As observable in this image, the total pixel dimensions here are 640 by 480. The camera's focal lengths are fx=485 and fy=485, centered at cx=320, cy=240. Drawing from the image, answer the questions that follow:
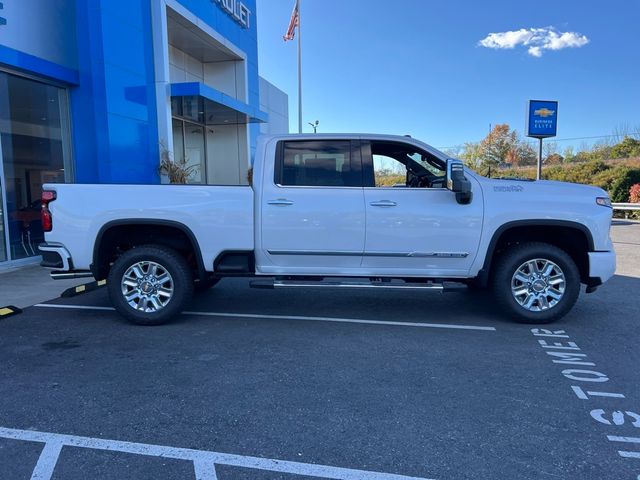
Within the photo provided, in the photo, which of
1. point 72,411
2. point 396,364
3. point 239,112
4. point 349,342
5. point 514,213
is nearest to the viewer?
point 72,411

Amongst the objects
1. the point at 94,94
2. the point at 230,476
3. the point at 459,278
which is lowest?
the point at 230,476

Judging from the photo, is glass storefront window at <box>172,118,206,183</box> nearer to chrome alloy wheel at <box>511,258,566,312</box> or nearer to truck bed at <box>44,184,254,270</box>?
truck bed at <box>44,184,254,270</box>

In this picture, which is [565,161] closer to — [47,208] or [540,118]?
[540,118]

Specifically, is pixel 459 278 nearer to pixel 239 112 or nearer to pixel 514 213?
pixel 514 213

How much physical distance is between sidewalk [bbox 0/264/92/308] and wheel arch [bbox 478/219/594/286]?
19.7 ft

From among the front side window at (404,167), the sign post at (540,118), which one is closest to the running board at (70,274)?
the front side window at (404,167)

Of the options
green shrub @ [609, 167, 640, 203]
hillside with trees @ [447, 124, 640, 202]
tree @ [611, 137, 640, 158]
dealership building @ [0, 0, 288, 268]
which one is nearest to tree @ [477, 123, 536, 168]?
hillside with trees @ [447, 124, 640, 202]

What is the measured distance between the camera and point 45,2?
9805 mm

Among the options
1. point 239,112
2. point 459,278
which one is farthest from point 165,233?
point 239,112

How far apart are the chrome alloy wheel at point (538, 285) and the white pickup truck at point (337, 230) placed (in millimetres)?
12

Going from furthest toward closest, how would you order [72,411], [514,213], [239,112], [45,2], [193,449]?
1. [239,112]
2. [45,2]
3. [514,213]
4. [72,411]
5. [193,449]

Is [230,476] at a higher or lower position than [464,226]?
lower

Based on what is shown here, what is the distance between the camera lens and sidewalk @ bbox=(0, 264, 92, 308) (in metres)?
6.86

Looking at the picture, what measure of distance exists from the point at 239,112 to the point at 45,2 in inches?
317
